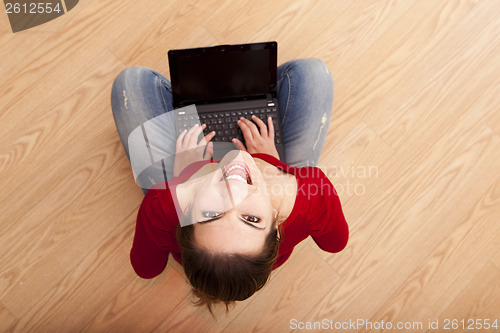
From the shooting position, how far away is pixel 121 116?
0.98 m

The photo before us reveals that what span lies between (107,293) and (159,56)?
0.73 metres

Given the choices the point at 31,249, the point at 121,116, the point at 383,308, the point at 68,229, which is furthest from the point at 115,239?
the point at 383,308

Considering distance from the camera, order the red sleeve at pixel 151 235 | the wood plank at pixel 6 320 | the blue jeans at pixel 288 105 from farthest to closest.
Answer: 1. the wood plank at pixel 6 320
2. the blue jeans at pixel 288 105
3. the red sleeve at pixel 151 235

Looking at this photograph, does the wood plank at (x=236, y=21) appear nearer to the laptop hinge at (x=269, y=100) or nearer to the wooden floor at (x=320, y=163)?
the wooden floor at (x=320, y=163)

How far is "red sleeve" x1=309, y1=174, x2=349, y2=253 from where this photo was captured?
0.91 metres

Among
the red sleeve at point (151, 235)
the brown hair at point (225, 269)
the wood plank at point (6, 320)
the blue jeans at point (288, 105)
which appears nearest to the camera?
the brown hair at point (225, 269)

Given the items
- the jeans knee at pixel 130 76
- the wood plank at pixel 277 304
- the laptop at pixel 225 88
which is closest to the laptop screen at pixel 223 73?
the laptop at pixel 225 88

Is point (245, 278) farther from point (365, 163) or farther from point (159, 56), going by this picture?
point (159, 56)

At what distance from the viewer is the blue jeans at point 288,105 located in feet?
3.22

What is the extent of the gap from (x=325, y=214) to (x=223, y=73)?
17.0 inches

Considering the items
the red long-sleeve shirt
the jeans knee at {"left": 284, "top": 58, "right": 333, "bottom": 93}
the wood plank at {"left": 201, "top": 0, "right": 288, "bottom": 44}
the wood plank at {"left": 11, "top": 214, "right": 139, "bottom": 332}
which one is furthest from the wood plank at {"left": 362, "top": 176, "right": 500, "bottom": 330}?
the wood plank at {"left": 201, "top": 0, "right": 288, "bottom": 44}

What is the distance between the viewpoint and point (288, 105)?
1.02m

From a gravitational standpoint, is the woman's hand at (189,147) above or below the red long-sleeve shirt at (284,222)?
above

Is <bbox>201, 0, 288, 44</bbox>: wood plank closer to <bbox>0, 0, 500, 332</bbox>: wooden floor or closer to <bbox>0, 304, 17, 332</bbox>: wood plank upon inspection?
<bbox>0, 0, 500, 332</bbox>: wooden floor
